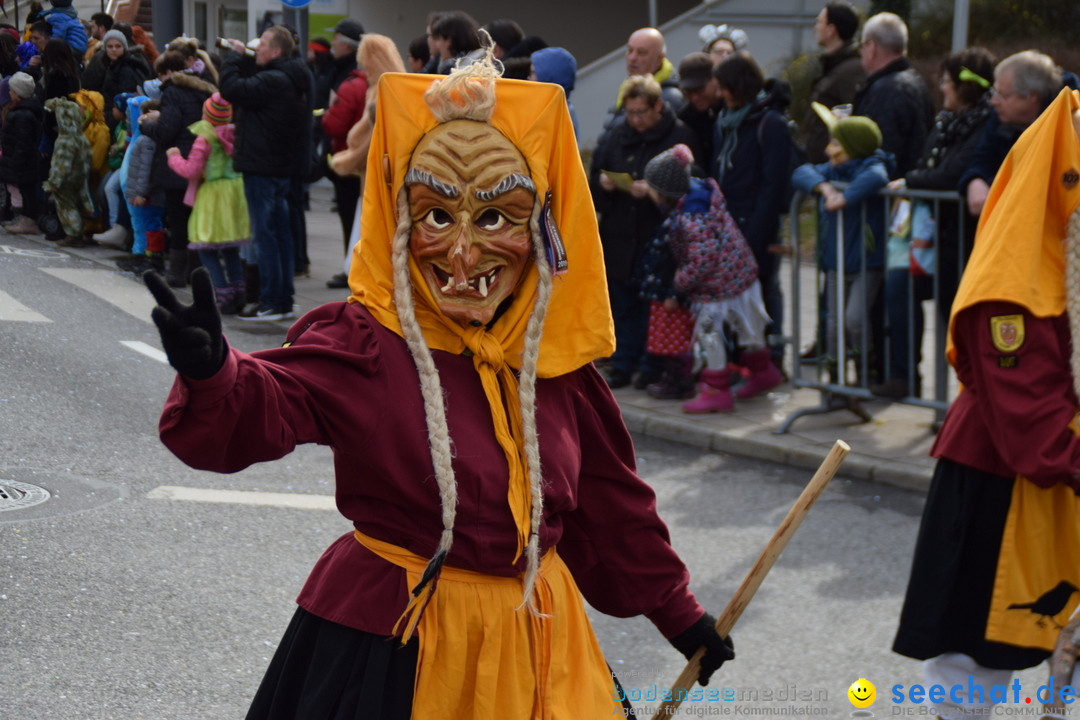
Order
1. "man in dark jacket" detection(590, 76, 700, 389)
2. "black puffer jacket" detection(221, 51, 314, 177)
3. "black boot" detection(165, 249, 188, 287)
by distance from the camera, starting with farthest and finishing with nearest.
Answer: "black boot" detection(165, 249, 188, 287)
"black puffer jacket" detection(221, 51, 314, 177)
"man in dark jacket" detection(590, 76, 700, 389)

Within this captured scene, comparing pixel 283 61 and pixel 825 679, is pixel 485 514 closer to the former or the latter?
pixel 825 679

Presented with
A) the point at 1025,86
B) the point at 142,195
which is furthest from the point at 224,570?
the point at 142,195

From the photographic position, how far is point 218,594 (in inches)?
191

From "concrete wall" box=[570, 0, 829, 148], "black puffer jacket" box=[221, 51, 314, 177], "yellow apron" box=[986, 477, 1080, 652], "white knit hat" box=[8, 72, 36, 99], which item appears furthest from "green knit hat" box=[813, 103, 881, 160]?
"concrete wall" box=[570, 0, 829, 148]

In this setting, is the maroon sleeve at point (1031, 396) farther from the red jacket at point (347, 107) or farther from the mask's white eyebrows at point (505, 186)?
the red jacket at point (347, 107)

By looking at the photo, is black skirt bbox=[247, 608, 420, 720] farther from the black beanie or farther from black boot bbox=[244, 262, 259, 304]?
black boot bbox=[244, 262, 259, 304]

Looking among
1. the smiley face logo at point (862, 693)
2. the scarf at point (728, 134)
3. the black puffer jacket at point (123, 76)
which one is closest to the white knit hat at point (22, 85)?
the black puffer jacket at point (123, 76)

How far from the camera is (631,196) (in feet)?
26.2

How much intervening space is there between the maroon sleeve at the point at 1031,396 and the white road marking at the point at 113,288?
7.46 m

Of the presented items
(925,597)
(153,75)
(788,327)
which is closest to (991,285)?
(925,597)

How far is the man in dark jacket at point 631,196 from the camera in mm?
7852

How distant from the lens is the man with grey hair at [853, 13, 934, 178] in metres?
7.48

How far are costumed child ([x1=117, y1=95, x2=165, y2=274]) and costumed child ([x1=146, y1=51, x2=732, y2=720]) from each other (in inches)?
347

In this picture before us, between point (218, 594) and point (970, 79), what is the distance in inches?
176
